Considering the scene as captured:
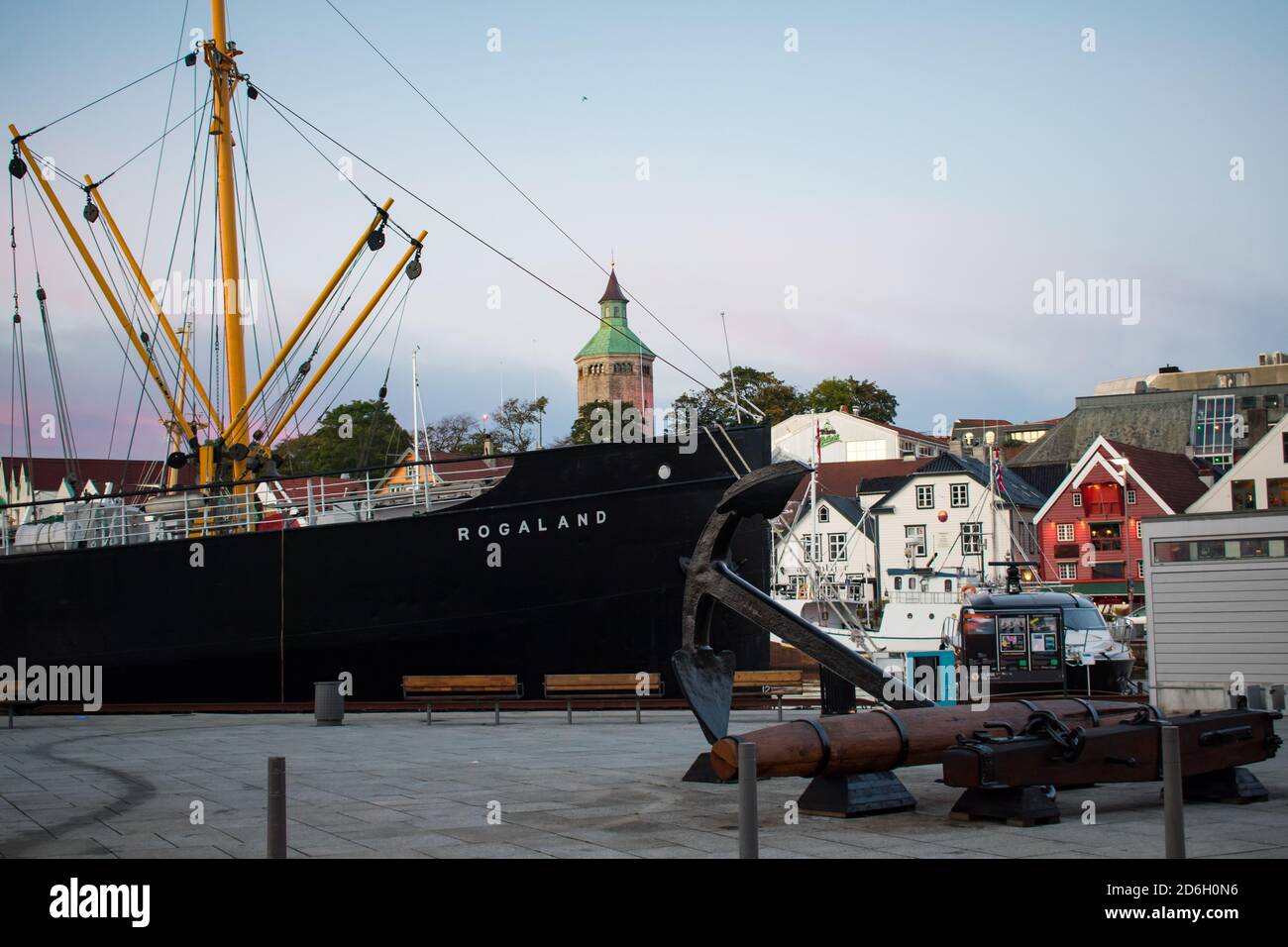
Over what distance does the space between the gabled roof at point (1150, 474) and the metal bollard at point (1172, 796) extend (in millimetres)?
52095

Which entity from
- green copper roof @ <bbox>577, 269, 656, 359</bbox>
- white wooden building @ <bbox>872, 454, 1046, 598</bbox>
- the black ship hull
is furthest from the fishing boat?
green copper roof @ <bbox>577, 269, 656, 359</bbox>

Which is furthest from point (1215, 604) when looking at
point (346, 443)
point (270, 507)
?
point (346, 443)

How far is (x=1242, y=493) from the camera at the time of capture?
1157 inches

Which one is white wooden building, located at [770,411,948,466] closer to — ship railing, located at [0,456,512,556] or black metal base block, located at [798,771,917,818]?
ship railing, located at [0,456,512,556]

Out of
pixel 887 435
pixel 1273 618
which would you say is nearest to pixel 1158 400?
pixel 887 435

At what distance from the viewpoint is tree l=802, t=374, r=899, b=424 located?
86.7 metres

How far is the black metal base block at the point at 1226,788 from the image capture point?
833 centimetres

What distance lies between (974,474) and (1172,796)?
54.7 m

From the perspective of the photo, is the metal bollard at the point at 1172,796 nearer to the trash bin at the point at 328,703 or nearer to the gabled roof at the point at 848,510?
the trash bin at the point at 328,703

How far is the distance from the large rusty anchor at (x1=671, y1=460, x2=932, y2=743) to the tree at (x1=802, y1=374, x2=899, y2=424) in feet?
255

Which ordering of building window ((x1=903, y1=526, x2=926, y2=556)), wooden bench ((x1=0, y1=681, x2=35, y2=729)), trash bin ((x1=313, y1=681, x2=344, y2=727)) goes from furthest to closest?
building window ((x1=903, y1=526, x2=926, y2=556)) → wooden bench ((x1=0, y1=681, x2=35, y2=729)) → trash bin ((x1=313, y1=681, x2=344, y2=727))

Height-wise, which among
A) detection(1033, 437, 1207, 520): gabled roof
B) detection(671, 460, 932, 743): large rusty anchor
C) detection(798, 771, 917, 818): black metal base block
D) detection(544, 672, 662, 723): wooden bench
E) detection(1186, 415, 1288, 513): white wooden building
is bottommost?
detection(544, 672, 662, 723): wooden bench
